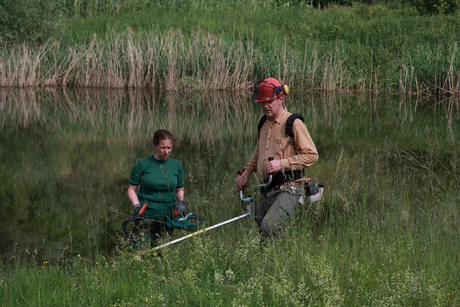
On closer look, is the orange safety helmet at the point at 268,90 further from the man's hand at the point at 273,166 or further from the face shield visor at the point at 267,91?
the man's hand at the point at 273,166

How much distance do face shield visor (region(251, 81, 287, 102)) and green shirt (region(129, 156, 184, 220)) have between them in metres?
0.93

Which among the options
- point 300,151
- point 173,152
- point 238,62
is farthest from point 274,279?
point 238,62

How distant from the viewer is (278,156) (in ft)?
16.0

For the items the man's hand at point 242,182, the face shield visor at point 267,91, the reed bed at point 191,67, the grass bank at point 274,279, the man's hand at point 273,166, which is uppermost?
the face shield visor at point 267,91

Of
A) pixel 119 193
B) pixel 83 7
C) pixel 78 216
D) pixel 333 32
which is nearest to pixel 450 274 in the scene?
pixel 78 216

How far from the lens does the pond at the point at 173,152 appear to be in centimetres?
642

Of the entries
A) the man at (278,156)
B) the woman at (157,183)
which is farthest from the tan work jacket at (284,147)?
the woman at (157,183)

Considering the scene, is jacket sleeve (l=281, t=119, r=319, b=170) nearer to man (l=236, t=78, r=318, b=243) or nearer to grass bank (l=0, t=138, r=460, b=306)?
man (l=236, t=78, r=318, b=243)

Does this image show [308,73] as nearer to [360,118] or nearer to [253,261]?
[360,118]

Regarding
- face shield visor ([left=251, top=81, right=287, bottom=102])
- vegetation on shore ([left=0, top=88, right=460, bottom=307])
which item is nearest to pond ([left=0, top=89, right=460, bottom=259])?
vegetation on shore ([left=0, top=88, right=460, bottom=307])

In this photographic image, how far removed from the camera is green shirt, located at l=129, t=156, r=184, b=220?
16.2 feet

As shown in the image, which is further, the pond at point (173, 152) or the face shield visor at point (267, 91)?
the pond at point (173, 152)

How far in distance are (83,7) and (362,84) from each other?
15589 millimetres

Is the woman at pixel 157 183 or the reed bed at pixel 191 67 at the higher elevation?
the woman at pixel 157 183
